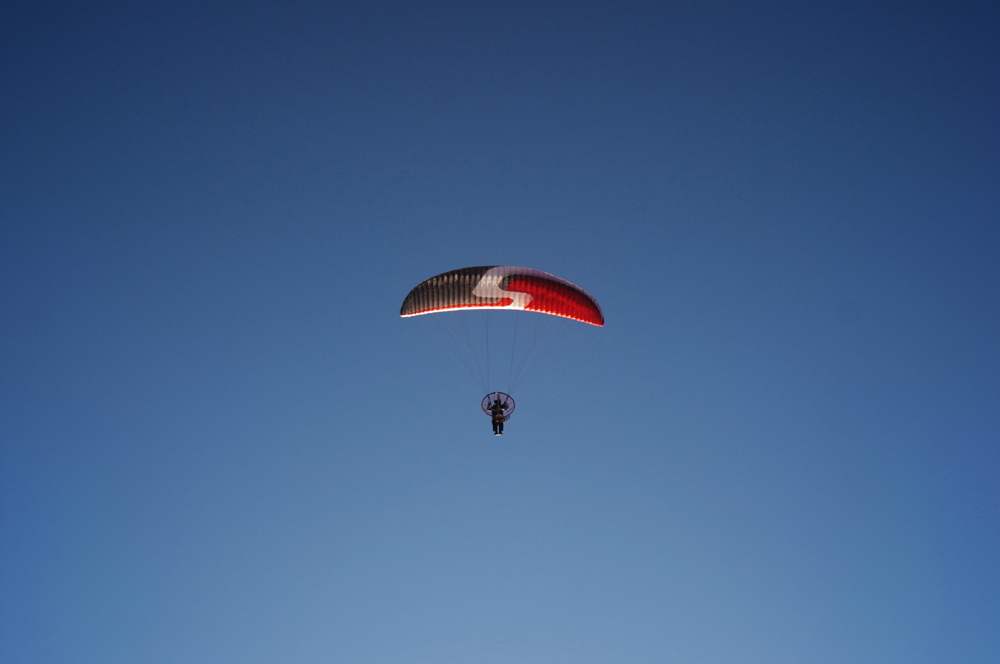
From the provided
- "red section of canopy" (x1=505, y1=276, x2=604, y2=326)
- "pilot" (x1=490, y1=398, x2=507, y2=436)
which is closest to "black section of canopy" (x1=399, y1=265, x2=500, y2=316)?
"red section of canopy" (x1=505, y1=276, x2=604, y2=326)

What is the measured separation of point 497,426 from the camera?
35.5m

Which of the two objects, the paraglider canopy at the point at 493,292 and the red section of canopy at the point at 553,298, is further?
the red section of canopy at the point at 553,298

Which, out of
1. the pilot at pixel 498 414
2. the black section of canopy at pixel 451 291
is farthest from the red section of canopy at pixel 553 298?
the pilot at pixel 498 414

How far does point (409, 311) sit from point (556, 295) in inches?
217

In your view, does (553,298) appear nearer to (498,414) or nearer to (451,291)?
(451,291)

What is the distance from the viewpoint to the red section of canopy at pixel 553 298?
1272 inches

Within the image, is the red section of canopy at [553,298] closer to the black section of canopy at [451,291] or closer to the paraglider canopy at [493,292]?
the paraglider canopy at [493,292]

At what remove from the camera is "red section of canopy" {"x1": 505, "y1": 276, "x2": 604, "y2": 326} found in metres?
32.3

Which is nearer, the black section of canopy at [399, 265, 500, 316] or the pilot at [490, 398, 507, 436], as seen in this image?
the black section of canopy at [399, 265, 500, 316]

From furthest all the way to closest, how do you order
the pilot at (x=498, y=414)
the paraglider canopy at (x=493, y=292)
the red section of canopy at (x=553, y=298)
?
the pilot at (x=498, y=414), the red section of canopy at (x=553, y=298), the paraglider canopy at (x=493, y=292)

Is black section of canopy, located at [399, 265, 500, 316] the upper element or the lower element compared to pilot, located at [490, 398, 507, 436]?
upper

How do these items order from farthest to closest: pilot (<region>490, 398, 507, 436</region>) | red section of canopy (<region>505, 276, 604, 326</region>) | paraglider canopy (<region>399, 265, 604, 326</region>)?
pilot (<region>490, 398, 507, 436</region>)
red section of canopy (<region>505, 276, 604, 326</region>)
paraglider canopy (<region>399, 265, 604, 326</region>)

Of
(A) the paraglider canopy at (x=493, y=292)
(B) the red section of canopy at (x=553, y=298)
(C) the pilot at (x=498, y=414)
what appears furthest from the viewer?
(C) the pilot at (x=498, y=414)

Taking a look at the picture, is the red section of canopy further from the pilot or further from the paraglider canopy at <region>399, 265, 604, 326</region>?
the pilot
